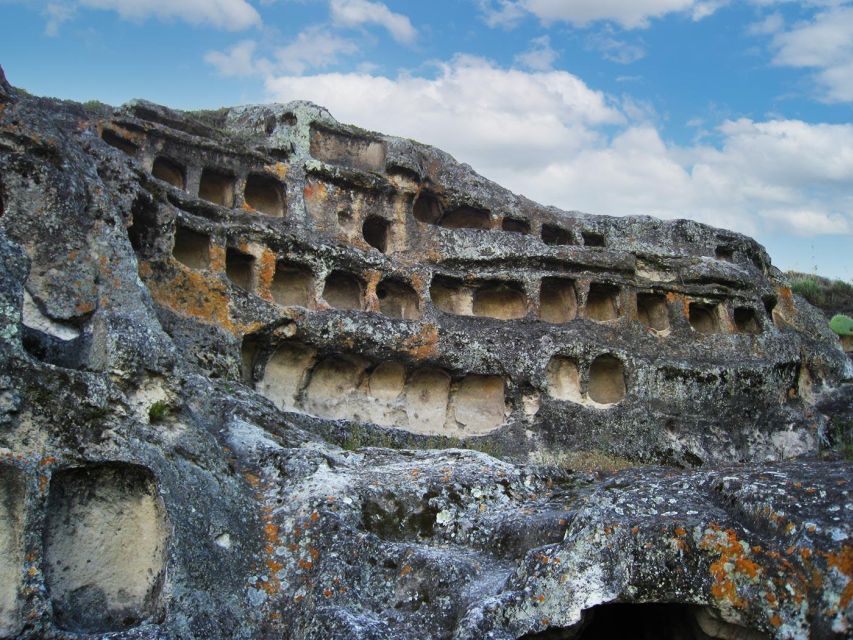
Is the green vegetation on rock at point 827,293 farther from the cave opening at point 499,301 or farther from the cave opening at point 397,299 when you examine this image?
the cave opening at point 397,299

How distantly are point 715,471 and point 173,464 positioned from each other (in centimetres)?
497

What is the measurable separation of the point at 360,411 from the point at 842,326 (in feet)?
59.7

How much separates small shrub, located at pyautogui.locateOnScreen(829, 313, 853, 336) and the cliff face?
19.3 ft

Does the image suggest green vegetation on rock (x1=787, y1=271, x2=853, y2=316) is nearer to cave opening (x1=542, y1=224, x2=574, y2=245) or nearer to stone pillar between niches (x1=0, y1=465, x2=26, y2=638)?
cave opening (x1=542, y1=224, x2=574, y2=245)

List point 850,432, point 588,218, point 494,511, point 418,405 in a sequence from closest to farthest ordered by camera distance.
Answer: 1. point 494,511
2. point 418,405
3. point 850,432
4. point 588,218

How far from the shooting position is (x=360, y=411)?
712 inches

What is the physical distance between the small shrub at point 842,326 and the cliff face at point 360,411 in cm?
588

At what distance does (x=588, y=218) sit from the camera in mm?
24094

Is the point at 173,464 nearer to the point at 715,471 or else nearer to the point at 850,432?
the point at 715,471

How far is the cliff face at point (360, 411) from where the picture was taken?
20.4 feet

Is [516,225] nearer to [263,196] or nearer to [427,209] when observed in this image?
[427,209]

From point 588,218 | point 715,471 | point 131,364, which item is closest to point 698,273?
point 588,218

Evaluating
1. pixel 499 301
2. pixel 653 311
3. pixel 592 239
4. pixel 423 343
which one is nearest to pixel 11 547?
pixel 423 343

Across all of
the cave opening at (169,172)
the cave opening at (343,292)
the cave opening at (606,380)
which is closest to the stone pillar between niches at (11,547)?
the cave opening at (343,292)
